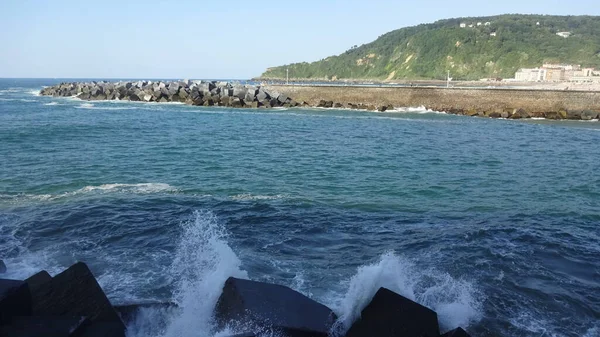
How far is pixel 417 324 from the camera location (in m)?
5.59

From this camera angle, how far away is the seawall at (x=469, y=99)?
1623 inches

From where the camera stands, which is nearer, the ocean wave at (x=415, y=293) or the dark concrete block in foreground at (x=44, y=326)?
the dark concrete block in foreground at (x=44, y=326)

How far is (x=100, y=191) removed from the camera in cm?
1342

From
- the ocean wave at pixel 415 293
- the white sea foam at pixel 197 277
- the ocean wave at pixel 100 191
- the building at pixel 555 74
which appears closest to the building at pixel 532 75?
→ the building at pixel 555 74

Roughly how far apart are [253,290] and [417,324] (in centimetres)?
215

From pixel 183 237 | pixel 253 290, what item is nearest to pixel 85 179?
pixel 183 237

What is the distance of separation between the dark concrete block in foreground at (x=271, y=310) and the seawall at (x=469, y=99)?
3934 cm

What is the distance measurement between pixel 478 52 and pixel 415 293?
137 m

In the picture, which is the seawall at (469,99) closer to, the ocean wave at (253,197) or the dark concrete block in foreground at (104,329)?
the ocean wave at (253,197)

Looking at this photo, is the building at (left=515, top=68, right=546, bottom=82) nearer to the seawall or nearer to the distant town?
the distant town

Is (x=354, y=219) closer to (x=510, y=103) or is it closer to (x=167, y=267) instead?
(x=167, y=267)

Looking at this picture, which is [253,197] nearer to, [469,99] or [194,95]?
[469,99]

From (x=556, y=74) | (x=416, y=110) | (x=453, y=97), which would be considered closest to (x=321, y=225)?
(x=416, y=110)

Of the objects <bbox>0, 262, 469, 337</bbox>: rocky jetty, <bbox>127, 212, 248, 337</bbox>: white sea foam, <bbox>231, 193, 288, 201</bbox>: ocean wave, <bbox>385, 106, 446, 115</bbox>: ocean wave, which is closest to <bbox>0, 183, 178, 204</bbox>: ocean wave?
<bbox>231, 193, 288, 201</bbox>: ocean wave
